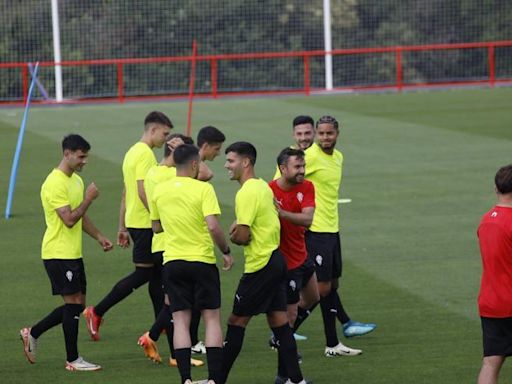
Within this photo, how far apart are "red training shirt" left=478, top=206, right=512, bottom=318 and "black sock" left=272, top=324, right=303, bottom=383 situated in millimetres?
1824

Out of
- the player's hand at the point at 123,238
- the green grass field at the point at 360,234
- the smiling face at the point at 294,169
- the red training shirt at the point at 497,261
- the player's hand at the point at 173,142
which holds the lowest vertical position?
the green grass field at the point at 360,234

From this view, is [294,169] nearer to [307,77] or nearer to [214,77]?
[214,77]

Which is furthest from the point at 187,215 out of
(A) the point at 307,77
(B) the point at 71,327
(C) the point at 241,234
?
(A) the point at 307,77

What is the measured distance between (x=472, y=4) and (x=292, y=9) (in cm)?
649

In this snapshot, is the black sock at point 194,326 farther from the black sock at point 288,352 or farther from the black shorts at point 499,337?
the black shorts at point 499,337

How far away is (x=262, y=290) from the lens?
10.0 meters

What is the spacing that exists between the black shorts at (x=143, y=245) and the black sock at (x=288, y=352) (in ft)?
7.95

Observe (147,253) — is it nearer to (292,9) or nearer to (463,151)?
(463,151)

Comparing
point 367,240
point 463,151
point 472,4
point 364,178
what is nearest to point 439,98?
point 472,4

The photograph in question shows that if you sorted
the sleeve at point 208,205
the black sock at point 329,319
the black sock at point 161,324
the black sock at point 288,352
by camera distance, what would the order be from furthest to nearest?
the black sock at point 329,319 → the black sock at point 161,324 → the black sock at point 288,352 → the sleeve at point 208,205

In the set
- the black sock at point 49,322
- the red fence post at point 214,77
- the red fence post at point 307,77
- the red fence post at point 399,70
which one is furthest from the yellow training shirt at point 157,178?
the red fence post at point 399,70

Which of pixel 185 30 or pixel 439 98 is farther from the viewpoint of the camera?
pixel 185 30

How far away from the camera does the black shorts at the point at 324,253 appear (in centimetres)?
1162

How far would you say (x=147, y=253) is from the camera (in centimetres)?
1215
